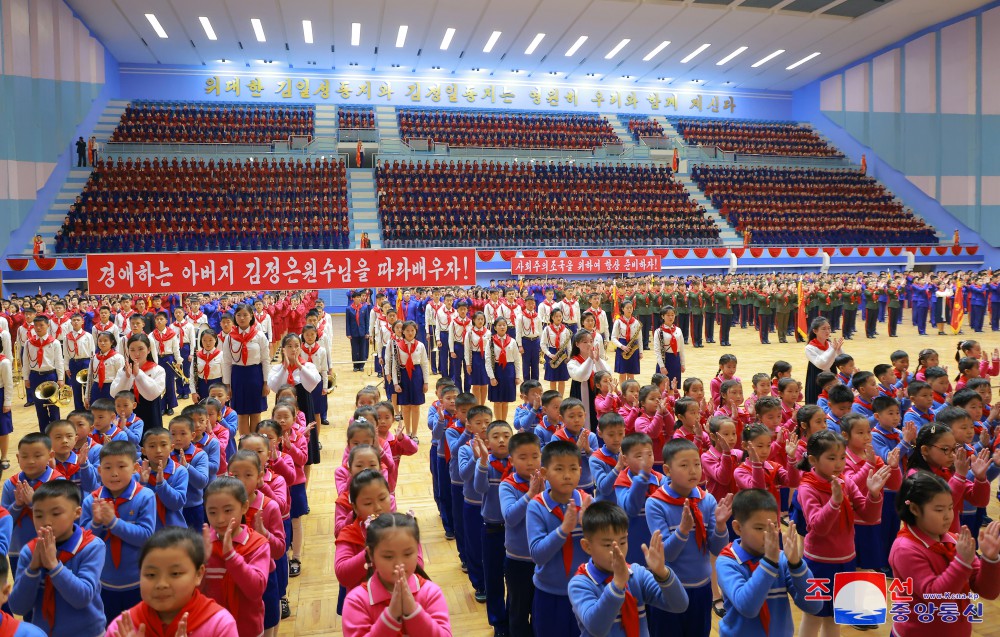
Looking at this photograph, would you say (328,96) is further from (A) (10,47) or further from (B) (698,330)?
(B) (698,330)

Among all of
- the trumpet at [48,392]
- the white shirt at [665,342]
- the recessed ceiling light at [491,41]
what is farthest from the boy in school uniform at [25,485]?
the recessed ceiling light at [491,41]

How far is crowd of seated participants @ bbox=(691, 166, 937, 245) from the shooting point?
2616cm

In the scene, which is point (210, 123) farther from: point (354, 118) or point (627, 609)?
point (627, 609)

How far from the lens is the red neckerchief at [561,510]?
9.71ft

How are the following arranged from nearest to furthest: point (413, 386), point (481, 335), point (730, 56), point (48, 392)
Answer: point (48, 392)
point (413, 386)
point (481, 335)
point (730, 56)

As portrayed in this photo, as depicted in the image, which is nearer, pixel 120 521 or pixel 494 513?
pixel 120 521

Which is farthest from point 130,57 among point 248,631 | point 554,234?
point 248,631

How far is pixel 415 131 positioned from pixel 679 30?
12.0 meters

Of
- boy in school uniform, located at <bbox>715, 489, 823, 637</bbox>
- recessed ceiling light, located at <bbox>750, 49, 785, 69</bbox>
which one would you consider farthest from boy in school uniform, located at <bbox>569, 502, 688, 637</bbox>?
recessed ceiling light, located at <bbox>750, 49, 785, 69</bbox>

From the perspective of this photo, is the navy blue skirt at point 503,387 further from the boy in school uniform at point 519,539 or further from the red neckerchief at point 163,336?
the boy in school uniform at point 519,539

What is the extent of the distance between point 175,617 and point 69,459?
262 cm

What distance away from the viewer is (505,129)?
30.4 m

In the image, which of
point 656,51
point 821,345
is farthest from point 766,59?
point 821,345

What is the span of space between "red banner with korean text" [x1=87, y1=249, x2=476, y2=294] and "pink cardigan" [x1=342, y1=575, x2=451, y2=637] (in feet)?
13.8
